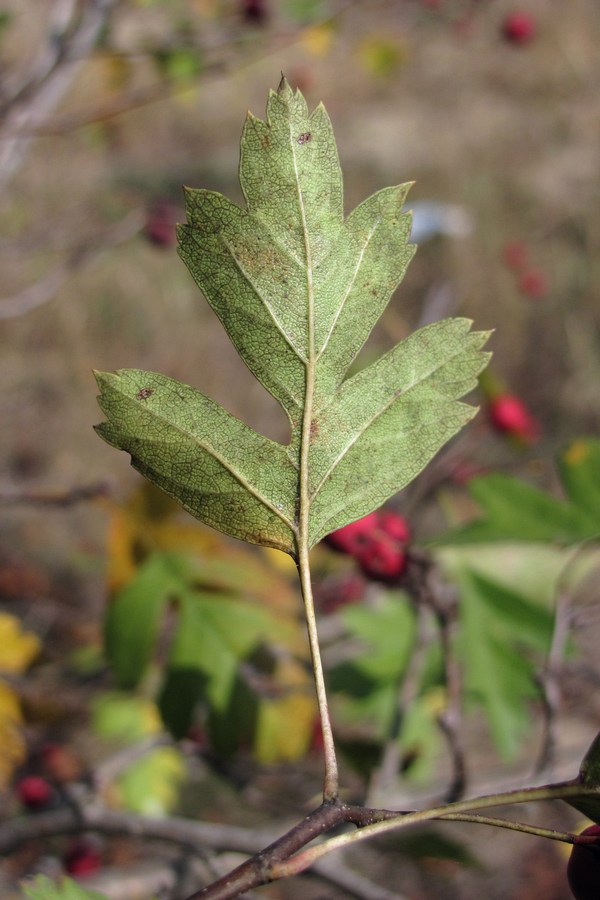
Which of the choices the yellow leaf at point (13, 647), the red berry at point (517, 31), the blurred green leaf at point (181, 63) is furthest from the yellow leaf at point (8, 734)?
the red berry at point (517, 31)

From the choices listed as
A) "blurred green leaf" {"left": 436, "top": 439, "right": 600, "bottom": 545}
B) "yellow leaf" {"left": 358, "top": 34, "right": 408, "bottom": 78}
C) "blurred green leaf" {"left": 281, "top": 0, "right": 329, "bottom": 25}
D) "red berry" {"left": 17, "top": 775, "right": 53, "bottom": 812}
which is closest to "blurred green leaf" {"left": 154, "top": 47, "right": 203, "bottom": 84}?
"blurred green leaf" {"left": 281, "top": 0, "right": 329, "bottom": 25}

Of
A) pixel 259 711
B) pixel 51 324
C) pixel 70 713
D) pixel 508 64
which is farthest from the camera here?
pixel 508 64

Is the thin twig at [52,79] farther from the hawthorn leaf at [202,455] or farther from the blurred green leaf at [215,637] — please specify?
the hawthorn leaf at [202,455]

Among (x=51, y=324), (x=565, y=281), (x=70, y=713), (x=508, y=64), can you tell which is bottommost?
(x=70, y=713)

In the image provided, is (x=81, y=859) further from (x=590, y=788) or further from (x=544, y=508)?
(x=590, y=788)

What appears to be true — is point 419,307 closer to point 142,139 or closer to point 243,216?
point 142,139

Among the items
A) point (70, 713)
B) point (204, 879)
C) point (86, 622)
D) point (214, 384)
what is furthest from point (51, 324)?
point (204, 879)

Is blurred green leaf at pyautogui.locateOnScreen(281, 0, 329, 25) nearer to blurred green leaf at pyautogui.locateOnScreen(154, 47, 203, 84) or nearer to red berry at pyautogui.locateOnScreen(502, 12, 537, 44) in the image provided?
blurred green leaf at pyautogui.locateOnScreen(154, 47, 203, 84)
